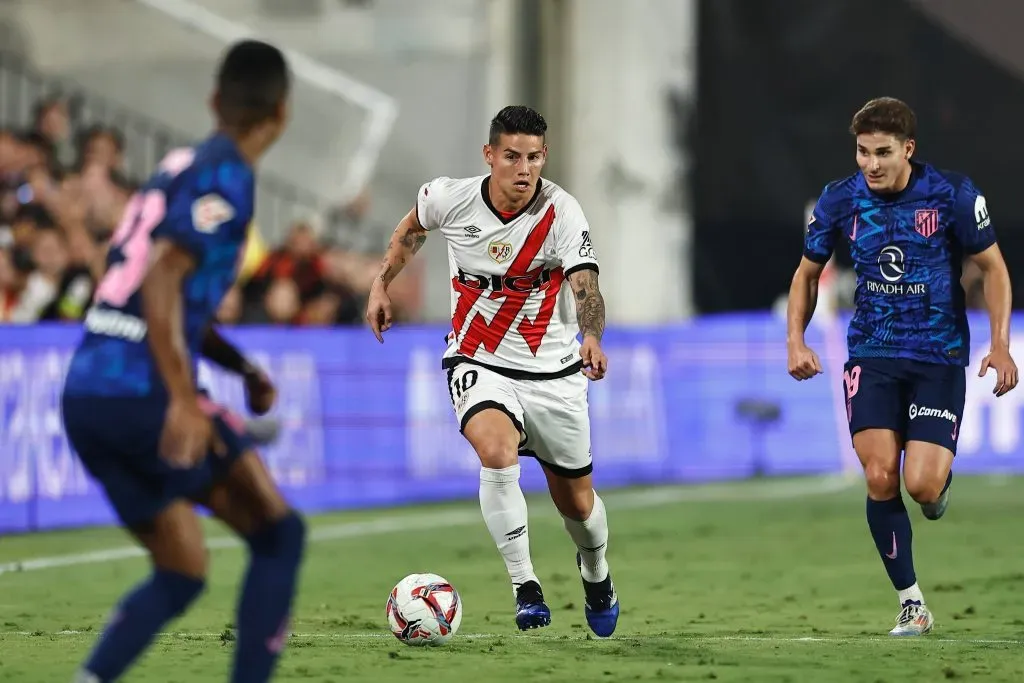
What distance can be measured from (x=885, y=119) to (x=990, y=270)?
2.96ft

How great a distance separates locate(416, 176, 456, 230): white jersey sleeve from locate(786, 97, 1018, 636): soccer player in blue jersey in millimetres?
1757

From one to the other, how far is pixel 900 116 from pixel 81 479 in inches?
332

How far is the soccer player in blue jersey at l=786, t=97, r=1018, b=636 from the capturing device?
8.30m

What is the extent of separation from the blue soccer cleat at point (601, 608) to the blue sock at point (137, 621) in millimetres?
3048

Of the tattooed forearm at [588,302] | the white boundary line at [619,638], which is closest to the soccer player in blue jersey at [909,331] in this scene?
the white boundary line at [619,638]

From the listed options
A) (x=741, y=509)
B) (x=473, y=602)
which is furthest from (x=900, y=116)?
(x=741, y=509)

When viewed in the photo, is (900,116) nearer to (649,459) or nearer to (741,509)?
(741,509)

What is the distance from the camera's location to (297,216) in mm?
21906

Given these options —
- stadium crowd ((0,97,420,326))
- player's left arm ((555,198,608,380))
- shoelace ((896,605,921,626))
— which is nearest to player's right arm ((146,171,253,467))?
player's left arm ((555,198,608,380))

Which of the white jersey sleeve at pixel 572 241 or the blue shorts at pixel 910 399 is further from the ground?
the white jersey sleeve at pixel 572 241

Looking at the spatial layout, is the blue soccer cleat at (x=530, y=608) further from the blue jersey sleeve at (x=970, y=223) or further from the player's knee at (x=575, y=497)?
the blue jersey sleeve at (x=970, y=223)

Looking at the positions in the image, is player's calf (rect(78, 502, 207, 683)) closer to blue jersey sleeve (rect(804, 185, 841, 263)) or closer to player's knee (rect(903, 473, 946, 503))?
player's knee (rect(903, 473, 946, 503))

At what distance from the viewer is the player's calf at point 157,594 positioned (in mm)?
5465

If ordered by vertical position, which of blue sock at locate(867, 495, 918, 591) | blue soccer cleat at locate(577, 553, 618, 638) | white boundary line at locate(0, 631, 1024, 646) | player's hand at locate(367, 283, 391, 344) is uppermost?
player's hand at locate(367, 283, 391, 344)
